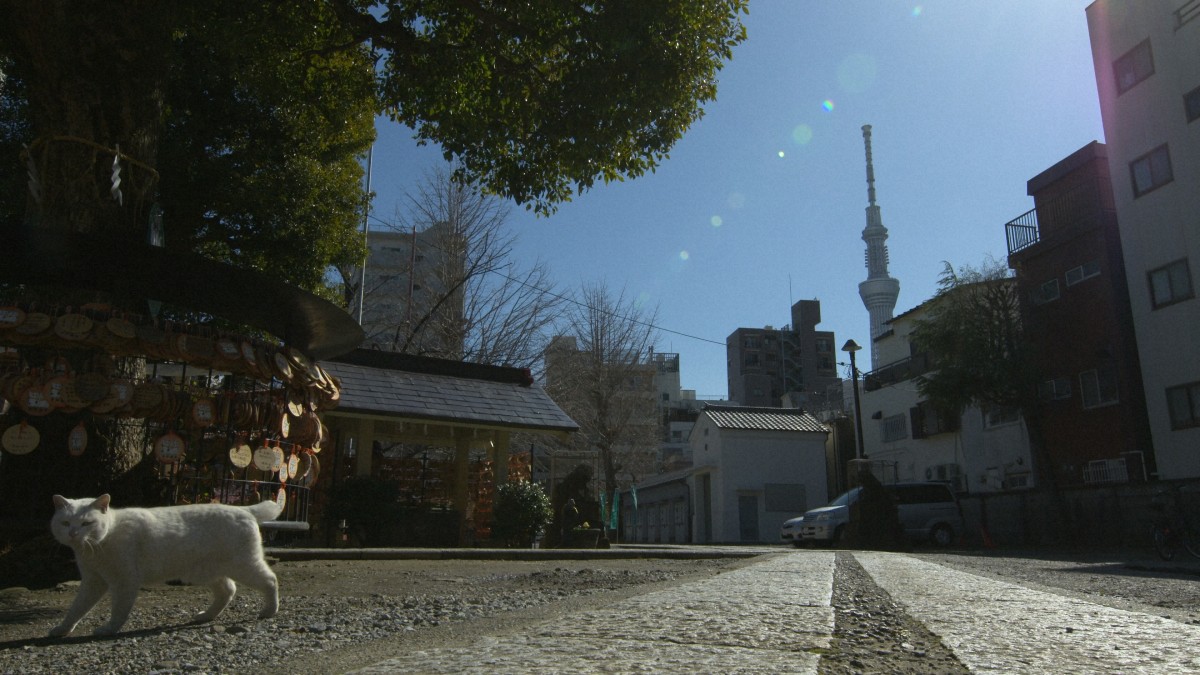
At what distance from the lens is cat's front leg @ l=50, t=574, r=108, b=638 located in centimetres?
345

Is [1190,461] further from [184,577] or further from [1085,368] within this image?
[184,577]

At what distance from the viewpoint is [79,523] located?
342 centimetres

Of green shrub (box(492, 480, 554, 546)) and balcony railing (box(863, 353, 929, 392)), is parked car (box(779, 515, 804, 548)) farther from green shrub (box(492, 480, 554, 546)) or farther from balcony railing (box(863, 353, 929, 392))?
balcony railing (box(863, 353, 929, 392))

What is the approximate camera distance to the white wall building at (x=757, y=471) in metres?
35.7

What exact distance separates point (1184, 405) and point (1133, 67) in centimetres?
975

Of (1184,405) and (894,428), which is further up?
(894,428)

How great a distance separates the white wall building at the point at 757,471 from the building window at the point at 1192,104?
2012cm

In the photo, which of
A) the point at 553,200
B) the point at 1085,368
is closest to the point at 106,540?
the point at 553,200

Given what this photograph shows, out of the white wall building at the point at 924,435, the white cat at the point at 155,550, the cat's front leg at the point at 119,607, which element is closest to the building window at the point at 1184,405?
the white wall building at the point at 924,435

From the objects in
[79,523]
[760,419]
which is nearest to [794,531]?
[760,419]

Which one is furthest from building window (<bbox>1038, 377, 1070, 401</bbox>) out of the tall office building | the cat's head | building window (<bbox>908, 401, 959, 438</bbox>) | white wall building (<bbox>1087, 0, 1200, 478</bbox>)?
the tall office building

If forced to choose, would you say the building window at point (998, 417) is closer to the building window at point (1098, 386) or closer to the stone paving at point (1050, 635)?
the building window at point (1098, 386)

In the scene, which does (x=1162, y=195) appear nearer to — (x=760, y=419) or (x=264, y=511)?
(x=760, y=419)

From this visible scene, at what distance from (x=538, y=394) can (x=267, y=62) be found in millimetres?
9235
